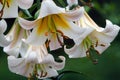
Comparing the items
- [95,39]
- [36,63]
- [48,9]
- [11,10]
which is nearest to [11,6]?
[11,10]

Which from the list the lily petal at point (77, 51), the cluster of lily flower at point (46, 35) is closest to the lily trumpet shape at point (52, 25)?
the cluster of lily flower at point (46, 35)

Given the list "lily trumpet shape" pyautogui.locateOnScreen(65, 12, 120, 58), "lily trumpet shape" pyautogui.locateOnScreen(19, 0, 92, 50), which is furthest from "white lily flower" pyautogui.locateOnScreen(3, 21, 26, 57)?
"lily trumpet shape" pyautogui.locateOnScreen(65, 12, 120, 58)

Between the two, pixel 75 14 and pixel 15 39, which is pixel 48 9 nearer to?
pixel 75 14

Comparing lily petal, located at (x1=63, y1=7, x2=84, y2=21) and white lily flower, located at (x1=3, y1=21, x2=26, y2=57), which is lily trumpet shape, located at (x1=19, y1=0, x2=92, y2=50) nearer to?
lily petal, located at (x1=63, y1=7, x2=84, y2=21)

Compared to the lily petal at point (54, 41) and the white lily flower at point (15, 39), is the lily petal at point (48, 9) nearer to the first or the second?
the lily petal at point (54, 41)

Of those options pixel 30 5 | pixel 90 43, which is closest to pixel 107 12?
pixel 90 43

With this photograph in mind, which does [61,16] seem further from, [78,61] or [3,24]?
[78,61]
